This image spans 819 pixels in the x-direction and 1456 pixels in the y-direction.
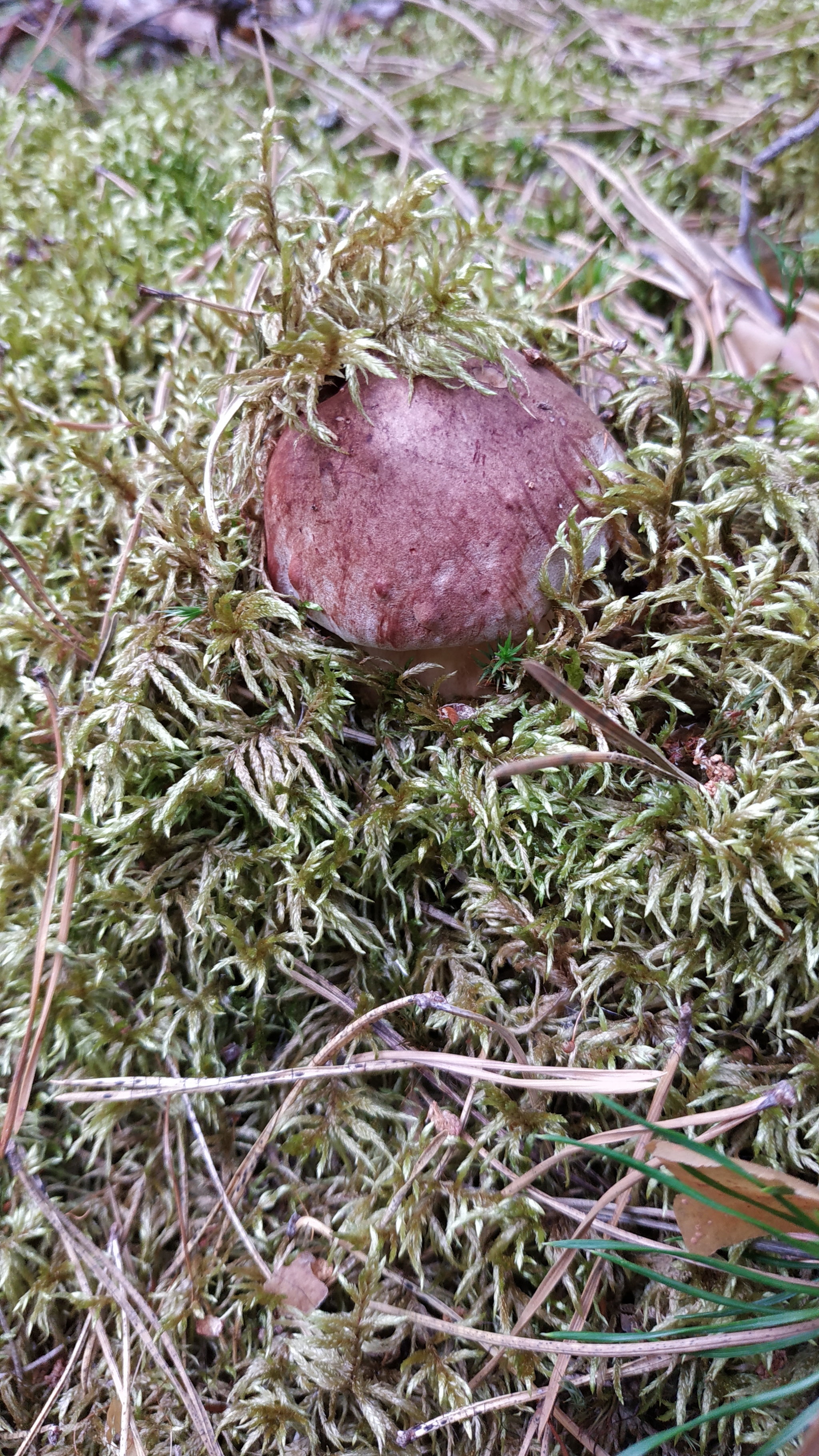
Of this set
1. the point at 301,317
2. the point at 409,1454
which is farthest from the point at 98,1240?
the point at 301,317

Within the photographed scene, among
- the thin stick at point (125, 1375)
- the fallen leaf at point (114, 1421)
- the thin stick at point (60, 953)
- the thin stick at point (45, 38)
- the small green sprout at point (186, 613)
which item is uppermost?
the thin stick at point (45, 38)

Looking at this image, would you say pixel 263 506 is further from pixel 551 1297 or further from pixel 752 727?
pixel 551 1297

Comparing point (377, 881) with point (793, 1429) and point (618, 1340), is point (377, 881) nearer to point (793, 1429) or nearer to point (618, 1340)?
point (618, 1340)

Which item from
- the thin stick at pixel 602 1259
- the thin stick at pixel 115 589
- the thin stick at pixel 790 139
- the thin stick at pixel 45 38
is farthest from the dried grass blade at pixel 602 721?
the thin stick at pixel 45 38

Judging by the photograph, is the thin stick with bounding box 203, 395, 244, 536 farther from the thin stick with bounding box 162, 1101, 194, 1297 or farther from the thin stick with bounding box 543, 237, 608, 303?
the thin stick with bounding box 162, 1101, 194, 1297

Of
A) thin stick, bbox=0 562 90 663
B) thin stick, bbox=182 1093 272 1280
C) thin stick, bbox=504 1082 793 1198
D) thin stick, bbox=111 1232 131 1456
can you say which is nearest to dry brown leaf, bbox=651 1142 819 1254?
thin stick, bbox=504 1082 793 1198

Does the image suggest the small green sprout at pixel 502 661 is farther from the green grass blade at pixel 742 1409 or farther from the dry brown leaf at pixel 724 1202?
the green grass blade at pixel 742 1409

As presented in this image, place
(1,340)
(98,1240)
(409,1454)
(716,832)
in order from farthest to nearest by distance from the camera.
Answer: (1,340) → (98,1240) → (716,832) → (409,1454)
